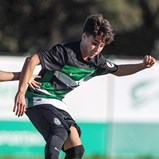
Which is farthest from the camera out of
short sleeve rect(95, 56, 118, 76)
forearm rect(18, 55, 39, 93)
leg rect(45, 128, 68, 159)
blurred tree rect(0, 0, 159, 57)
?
blurred tree rect(0, 0, 159, 57)

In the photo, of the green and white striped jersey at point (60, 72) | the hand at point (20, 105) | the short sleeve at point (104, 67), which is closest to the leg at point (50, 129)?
the green and white striped jersey at point (60, 72)

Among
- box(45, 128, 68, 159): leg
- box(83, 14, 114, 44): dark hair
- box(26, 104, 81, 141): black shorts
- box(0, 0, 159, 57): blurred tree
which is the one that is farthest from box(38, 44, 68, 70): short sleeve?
box(0, 0, 159, 57): blurred tree

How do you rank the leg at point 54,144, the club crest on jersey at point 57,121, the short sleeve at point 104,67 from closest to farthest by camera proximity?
1. the leg at point 54,144
2. the club crest on jersey at point 57,121
3. the short sleeve at point 104,67

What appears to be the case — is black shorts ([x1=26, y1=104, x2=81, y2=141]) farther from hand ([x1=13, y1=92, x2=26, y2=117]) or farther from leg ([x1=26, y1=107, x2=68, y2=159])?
hand ([x1=13, y1=92, x2=26, y2=117])

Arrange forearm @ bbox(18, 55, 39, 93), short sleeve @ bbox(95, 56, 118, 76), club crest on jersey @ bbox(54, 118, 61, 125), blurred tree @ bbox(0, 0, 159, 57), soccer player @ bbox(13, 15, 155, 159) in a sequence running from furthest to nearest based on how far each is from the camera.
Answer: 1. blurred tree @ bbox(0, 0, 159, 57)
2. short sleeve @ bbox(95, 56, 118, 76)
3. club crest on jersey @ bbox(54, 118, 61, 125)
4. soccer player @ bbox(13, 15, 155, 159)
5. forearm @ bbox(18, 55, 39, 93)

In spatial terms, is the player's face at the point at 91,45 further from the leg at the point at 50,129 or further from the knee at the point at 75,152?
the knee at the point at 75,152

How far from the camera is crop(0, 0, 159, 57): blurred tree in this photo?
A: 105ft

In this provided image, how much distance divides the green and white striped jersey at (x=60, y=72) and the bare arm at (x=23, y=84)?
18 cm

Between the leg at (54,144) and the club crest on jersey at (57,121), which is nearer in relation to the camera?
the leg at (54,144)

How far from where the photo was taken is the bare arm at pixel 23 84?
8.47 meters

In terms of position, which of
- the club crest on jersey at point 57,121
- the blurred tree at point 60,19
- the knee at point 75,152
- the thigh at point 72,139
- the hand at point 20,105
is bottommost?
the knee at point 75,152

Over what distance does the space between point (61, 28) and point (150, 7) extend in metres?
3.33

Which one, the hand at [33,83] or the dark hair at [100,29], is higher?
the dark hair at [100,29]

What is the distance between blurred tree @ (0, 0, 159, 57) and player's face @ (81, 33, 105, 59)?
868 inches
